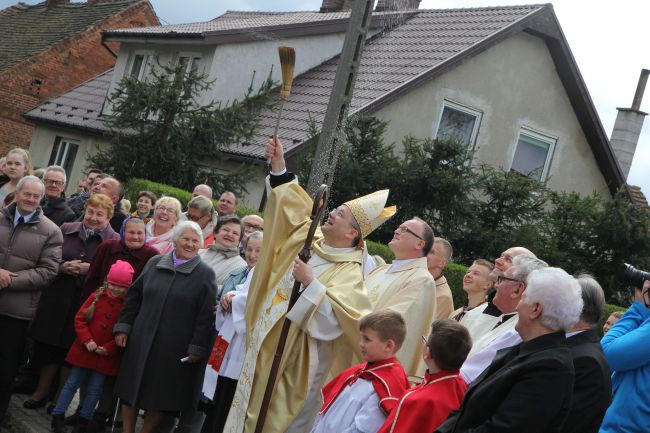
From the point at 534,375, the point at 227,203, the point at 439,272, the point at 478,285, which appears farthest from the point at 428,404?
the point at 227,203

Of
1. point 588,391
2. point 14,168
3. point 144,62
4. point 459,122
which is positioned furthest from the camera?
point 144,62

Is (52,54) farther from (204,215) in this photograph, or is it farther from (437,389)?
(437,389)

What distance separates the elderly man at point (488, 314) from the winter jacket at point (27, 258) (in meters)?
3.78

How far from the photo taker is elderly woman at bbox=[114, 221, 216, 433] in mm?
7684

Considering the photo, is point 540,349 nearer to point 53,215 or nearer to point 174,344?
point 174,344

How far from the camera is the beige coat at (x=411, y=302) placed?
6738mm

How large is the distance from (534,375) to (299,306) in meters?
2.42

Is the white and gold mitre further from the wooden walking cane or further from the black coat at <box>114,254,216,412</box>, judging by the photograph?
the black coat at <box>114,254,216,412</box>

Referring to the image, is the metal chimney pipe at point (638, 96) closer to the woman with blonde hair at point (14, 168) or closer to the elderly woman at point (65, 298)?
the woman with blonde hair at point (14, 168)

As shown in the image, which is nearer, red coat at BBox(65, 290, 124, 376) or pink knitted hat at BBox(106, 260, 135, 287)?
red coat at BBox(65, 290, 124, 376)

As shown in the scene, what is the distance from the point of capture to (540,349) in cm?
447

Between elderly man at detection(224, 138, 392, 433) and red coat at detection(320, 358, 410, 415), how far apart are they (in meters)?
0.65

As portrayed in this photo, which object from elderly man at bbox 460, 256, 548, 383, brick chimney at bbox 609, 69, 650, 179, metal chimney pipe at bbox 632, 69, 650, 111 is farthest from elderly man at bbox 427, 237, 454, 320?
metal chimney pipe at bbox 632, 69, 650, 111

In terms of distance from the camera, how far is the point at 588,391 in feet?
15.7
